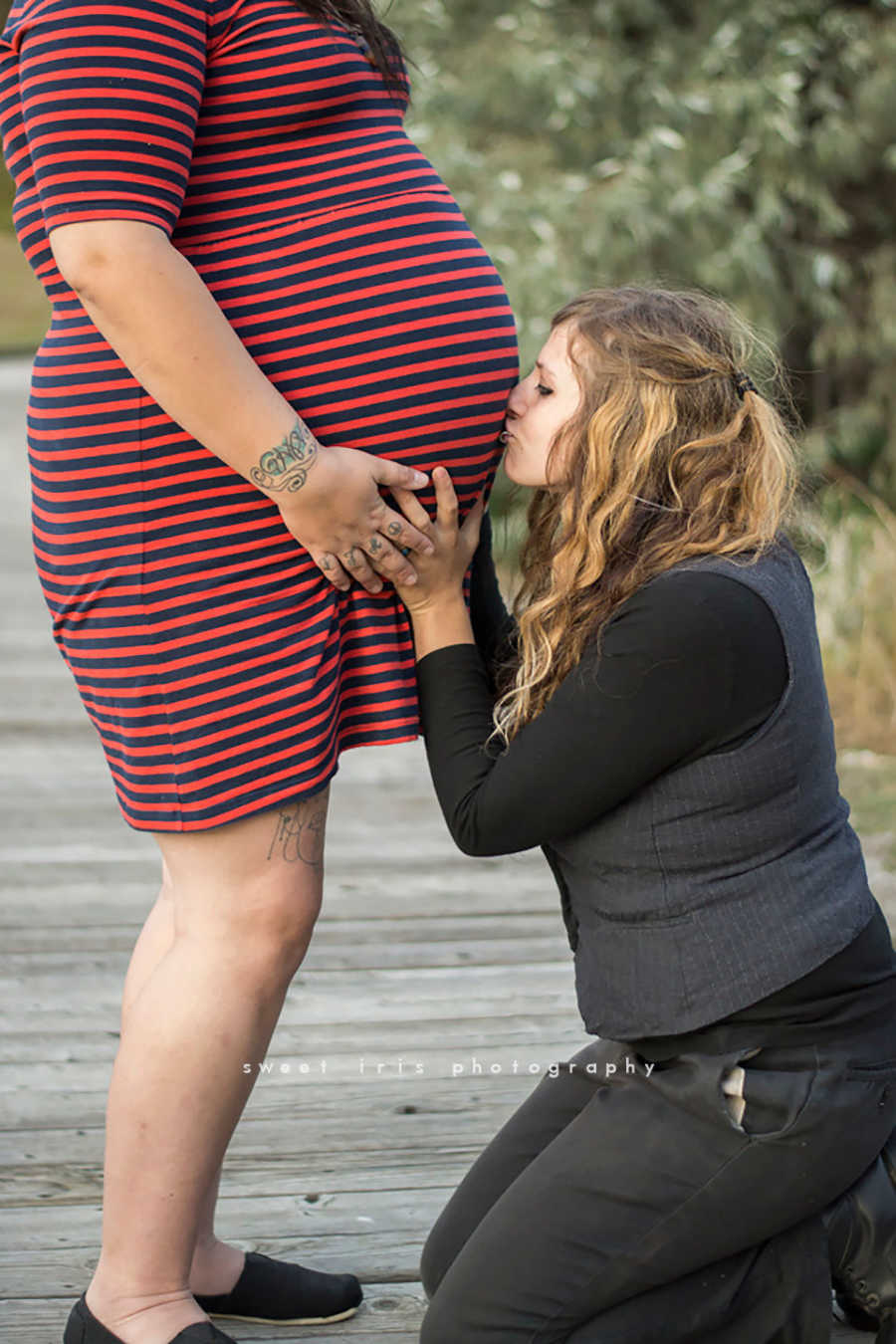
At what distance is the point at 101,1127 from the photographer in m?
1.98

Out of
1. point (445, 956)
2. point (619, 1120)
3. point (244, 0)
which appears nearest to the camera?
point (244, 0)

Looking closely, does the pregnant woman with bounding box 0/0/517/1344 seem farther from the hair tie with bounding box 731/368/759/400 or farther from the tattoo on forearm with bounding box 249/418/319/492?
the hair tie with bounding box 731/368/759/400

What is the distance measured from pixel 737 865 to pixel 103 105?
33.5 inches

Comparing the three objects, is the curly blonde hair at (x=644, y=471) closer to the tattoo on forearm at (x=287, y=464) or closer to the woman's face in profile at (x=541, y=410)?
the woman's face in profile at (x=541, y=410)

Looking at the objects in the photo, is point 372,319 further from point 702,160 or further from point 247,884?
point 702,160

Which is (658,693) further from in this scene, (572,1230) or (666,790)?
(572,1230)

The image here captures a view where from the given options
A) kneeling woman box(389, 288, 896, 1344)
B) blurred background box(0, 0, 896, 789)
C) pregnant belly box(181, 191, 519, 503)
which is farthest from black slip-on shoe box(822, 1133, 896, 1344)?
blurred background box(0, 0, 896, 789)

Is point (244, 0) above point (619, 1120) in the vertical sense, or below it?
above

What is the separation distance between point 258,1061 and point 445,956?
1.16 meters

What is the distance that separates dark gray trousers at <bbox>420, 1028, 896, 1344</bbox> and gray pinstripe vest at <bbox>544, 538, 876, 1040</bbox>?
0.23 feet

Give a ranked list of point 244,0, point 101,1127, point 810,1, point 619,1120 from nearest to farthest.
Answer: point 244,0
point 619,1120
point 101,1127
point 810,1

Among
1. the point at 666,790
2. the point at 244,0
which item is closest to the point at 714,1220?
the point at 666,790

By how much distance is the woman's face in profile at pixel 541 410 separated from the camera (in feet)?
4.75

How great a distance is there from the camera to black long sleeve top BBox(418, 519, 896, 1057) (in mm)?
1318
